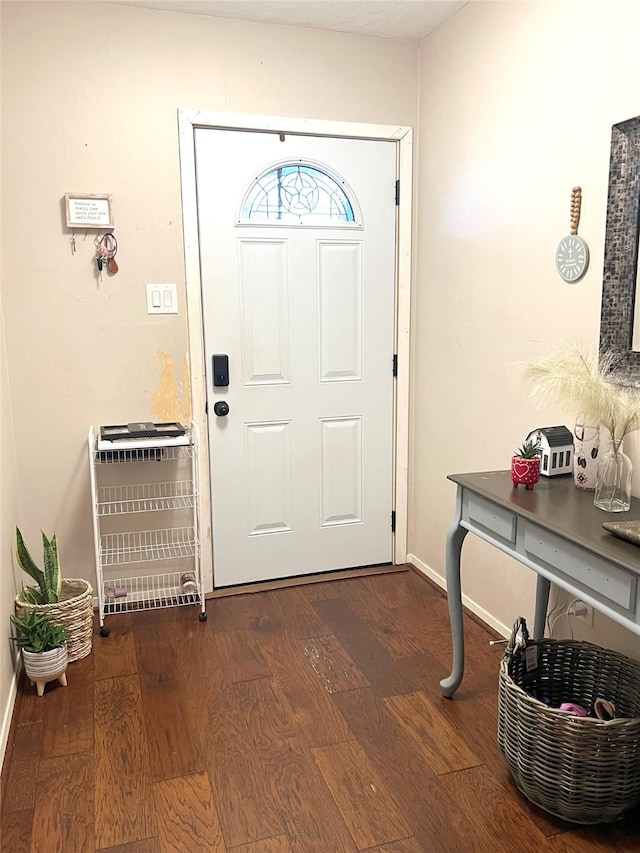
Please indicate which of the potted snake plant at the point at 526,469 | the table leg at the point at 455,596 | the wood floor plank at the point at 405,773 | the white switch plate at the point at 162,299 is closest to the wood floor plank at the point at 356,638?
the wood floor plank at the point at 405,773

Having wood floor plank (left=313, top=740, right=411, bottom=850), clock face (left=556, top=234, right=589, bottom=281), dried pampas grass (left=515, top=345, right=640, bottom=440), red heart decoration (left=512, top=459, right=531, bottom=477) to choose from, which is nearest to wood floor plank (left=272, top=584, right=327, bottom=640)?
wood floor plank (left=313, top=740, right=411, bottom=850)

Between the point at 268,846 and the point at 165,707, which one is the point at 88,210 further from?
the point at 268,846

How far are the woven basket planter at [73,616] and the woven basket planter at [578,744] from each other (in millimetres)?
1574

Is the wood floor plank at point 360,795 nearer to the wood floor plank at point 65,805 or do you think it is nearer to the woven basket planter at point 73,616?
the wood floor plank at point 65,805

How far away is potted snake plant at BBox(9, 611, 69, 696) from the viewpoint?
2371mm

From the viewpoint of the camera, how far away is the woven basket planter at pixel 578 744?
170 centimetres

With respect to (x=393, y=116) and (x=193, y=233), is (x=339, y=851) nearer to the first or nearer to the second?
(x=193, y=233)

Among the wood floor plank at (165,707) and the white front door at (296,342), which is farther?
the white front door at (296,342)

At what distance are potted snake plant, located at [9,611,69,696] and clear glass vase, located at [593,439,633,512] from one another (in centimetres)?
187

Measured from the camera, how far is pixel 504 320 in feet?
8.73

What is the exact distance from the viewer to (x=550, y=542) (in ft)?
5.91

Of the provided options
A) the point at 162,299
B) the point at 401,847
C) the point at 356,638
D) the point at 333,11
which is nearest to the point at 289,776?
the point at 401,847

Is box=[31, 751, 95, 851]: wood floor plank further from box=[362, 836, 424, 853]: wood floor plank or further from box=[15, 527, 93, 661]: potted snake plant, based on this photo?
box=[362, 836, 424, 853]: wood floor plank

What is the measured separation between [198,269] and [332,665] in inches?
69.1
